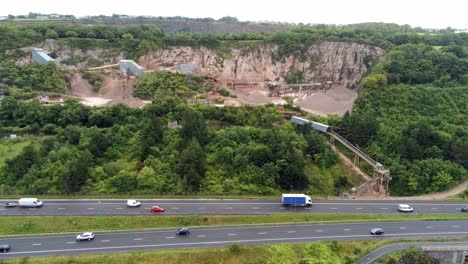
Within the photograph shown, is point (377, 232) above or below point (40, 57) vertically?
below

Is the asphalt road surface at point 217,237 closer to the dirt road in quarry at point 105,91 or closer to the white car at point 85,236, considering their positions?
the white car at point 85,236

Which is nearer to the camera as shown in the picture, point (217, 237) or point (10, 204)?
point (217, 237)

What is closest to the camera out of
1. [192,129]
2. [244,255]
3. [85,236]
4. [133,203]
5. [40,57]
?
[244,255]

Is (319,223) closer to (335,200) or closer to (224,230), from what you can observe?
(335,200)

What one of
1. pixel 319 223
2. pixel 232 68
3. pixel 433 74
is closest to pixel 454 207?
pixel 319 223

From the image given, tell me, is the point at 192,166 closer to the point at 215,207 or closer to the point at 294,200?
the point at 215,207

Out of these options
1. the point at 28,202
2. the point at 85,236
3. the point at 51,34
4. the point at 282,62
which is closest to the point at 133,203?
the point at 85,236

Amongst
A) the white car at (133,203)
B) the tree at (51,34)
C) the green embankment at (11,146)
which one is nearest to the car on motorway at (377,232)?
the white car at (133,203)
